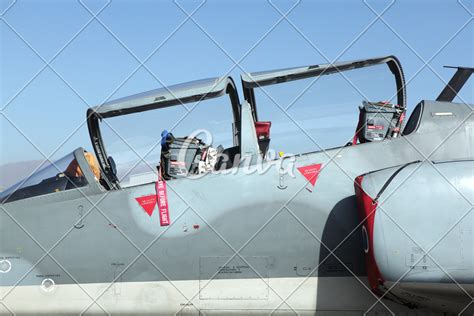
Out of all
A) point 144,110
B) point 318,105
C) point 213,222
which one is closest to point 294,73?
point 318,105

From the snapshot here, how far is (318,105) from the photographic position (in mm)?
6711

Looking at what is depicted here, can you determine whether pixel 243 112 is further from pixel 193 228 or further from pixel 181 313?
pixel 181 313

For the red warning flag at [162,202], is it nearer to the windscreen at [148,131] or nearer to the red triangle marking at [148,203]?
the red triangle marking at [148,203]

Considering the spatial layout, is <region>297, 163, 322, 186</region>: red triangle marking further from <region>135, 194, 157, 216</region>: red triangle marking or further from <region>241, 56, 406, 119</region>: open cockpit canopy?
<region>135, 194, 157, 216</region>: red triangle marking

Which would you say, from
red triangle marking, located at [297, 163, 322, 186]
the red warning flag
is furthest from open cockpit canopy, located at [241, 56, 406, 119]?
the red warning flag

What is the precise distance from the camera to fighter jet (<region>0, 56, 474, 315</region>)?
5988 mm

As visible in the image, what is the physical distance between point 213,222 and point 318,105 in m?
1.84

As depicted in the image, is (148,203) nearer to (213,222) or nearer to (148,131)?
(213,222)

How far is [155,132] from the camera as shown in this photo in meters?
6.59

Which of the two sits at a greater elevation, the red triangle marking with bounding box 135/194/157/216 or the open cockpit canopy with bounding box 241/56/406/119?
the open cockpit canopy with bounding box 241/56/406/119

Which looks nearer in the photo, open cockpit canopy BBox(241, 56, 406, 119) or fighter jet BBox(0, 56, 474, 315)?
fighter jet BBox(0, 56, 474, 315)

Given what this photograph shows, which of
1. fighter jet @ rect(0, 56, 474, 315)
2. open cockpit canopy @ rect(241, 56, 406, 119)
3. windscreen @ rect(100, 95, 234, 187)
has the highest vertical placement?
open cockpit canopy @ rect(241, 56, 406, 119)

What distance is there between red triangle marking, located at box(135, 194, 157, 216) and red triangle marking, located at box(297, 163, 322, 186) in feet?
5.15

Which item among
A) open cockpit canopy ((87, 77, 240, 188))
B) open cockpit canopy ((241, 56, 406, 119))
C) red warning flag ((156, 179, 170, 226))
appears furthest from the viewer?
open cockpit canopy ((241, 56, 406, 119))
